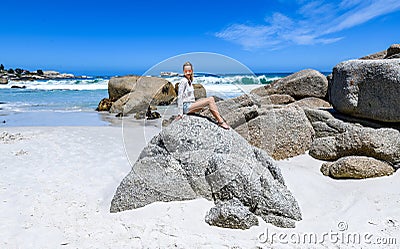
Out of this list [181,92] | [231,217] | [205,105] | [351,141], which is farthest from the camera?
[351,141]

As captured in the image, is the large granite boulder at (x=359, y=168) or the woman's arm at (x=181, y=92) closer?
the woman's arm at (x=181, y=92)

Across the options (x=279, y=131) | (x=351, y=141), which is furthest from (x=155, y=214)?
(x=351, y=141)

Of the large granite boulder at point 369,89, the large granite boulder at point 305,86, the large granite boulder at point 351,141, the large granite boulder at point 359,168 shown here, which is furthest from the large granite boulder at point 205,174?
the large granite boulder at point 305,86

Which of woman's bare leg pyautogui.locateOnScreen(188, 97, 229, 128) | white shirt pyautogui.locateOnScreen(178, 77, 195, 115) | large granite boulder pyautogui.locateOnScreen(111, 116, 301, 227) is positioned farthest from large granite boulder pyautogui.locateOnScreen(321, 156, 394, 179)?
white shirt pyautogui.locateOnScreen(178, 77, 195, 115)

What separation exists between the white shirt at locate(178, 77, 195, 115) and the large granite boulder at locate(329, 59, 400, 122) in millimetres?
3546

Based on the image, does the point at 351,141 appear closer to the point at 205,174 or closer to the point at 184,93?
the point at 205,174

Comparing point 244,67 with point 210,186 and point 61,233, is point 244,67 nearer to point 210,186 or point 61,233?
point 210,186

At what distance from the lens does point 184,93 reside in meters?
4.49

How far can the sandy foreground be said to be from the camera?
3.51 meters

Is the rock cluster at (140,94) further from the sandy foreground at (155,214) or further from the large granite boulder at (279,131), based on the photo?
the large granite boulder at (279,131)

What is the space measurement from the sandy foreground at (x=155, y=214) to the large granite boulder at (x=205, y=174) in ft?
0.51

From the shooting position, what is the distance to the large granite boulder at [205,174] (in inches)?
159

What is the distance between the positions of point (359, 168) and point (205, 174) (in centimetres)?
257

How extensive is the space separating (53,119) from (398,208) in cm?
1202
